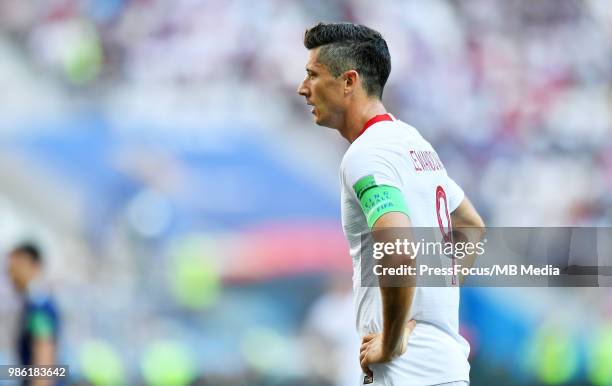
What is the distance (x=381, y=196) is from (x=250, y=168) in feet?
14.4

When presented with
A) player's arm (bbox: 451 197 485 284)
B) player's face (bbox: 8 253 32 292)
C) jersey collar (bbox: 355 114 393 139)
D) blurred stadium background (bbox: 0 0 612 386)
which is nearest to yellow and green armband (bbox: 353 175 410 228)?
jersey collar (bbox: 355 114 393 139)

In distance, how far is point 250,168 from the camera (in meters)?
6.96

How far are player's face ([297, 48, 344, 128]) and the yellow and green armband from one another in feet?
1.11

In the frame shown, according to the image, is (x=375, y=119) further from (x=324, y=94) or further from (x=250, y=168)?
(x=250, y=168)

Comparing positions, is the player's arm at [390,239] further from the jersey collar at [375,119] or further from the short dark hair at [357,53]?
the short dark hair at [357,53]

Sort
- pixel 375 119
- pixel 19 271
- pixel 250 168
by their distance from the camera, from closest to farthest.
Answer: pixel 375 119
pixel 19 271
pixel 250 168

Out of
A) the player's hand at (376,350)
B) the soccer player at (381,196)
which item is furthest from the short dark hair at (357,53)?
the player's hand at (376,350)

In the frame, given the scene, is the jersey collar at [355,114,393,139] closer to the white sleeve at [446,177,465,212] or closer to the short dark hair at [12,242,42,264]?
the white sleeve at [446,177,465,212]

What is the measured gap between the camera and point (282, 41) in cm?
705

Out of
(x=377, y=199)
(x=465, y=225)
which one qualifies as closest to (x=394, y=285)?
(x=377, y=199)

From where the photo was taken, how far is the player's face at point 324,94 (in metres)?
2.91

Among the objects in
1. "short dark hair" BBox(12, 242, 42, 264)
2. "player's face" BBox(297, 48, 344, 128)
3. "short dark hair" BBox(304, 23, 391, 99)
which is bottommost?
"player's face" BBox(297, 48, 344, 128)

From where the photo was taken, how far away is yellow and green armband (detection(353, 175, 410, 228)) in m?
2.58

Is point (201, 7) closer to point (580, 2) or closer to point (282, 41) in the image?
point (282, 41)
